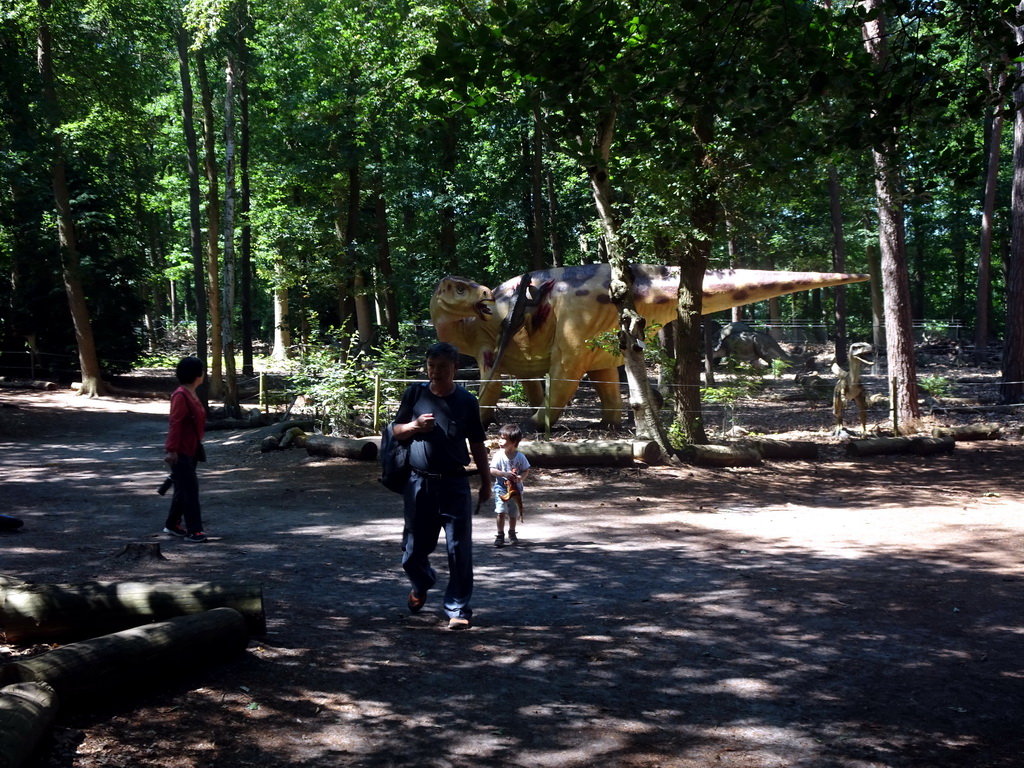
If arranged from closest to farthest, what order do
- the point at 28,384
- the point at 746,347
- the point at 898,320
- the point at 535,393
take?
the point at 535,393, the point at 898,320, the point at 28,384, the point at 746,347

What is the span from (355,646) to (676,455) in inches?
359

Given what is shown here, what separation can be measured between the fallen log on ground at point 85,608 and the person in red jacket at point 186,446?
331 cm

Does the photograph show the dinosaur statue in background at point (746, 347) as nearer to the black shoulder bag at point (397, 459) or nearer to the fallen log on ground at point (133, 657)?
the black shoulder bag at point (397, 459)

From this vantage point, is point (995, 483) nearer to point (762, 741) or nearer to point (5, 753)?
point (762, 741)

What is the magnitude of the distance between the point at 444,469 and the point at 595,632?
4.63ft

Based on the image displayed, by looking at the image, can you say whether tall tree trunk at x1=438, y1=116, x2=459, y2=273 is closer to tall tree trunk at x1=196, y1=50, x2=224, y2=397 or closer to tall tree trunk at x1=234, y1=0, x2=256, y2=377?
tall tree trunk at x1=234, y1=0, x2=256, y2=377

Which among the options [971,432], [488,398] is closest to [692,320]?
[488,398]

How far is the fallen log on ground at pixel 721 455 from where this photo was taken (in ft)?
46.5

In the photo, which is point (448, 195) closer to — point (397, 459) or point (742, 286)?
point (742, 286)

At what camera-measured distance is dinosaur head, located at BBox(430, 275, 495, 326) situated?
54.4ft

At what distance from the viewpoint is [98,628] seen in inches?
210

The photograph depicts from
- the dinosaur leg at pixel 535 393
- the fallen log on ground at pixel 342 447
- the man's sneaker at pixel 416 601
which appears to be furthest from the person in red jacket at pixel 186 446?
the dinosaur leg at pixel 535 393

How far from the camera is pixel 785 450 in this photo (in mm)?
14977

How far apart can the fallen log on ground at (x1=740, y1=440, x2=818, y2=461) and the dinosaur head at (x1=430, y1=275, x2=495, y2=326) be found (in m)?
4.93
